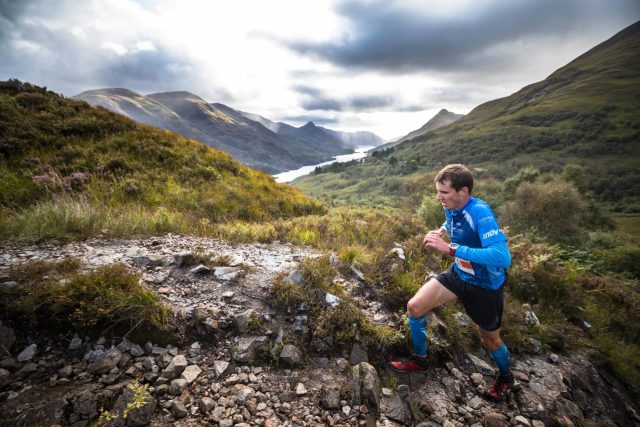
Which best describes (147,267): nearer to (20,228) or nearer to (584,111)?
(20,228)

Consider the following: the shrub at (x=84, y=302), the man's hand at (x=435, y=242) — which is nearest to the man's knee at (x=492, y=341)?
the man's hand at (x=435, y=242)

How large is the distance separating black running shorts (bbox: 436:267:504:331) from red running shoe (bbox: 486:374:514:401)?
80 cm

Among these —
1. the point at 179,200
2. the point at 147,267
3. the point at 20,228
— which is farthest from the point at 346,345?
the point at 179,200

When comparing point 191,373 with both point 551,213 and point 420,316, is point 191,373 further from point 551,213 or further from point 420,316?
point 551,213

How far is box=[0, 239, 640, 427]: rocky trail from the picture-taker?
2842mm

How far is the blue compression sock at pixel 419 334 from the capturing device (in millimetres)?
3980

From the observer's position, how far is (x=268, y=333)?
3.96 metres

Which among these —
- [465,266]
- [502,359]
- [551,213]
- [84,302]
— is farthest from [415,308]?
[551,213]

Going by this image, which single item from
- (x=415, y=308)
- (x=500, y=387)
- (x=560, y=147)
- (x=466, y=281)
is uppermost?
(x=560, y=147)

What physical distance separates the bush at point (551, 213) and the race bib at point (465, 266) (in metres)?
28.3

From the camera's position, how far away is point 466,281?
384 cm

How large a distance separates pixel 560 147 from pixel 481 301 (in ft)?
477

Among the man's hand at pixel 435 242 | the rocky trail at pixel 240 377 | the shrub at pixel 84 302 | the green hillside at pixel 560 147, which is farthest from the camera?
the green hillside at pixel 560 147

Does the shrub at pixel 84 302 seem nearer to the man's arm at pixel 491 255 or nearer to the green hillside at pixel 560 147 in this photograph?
the man's arm at pixel 491 255
